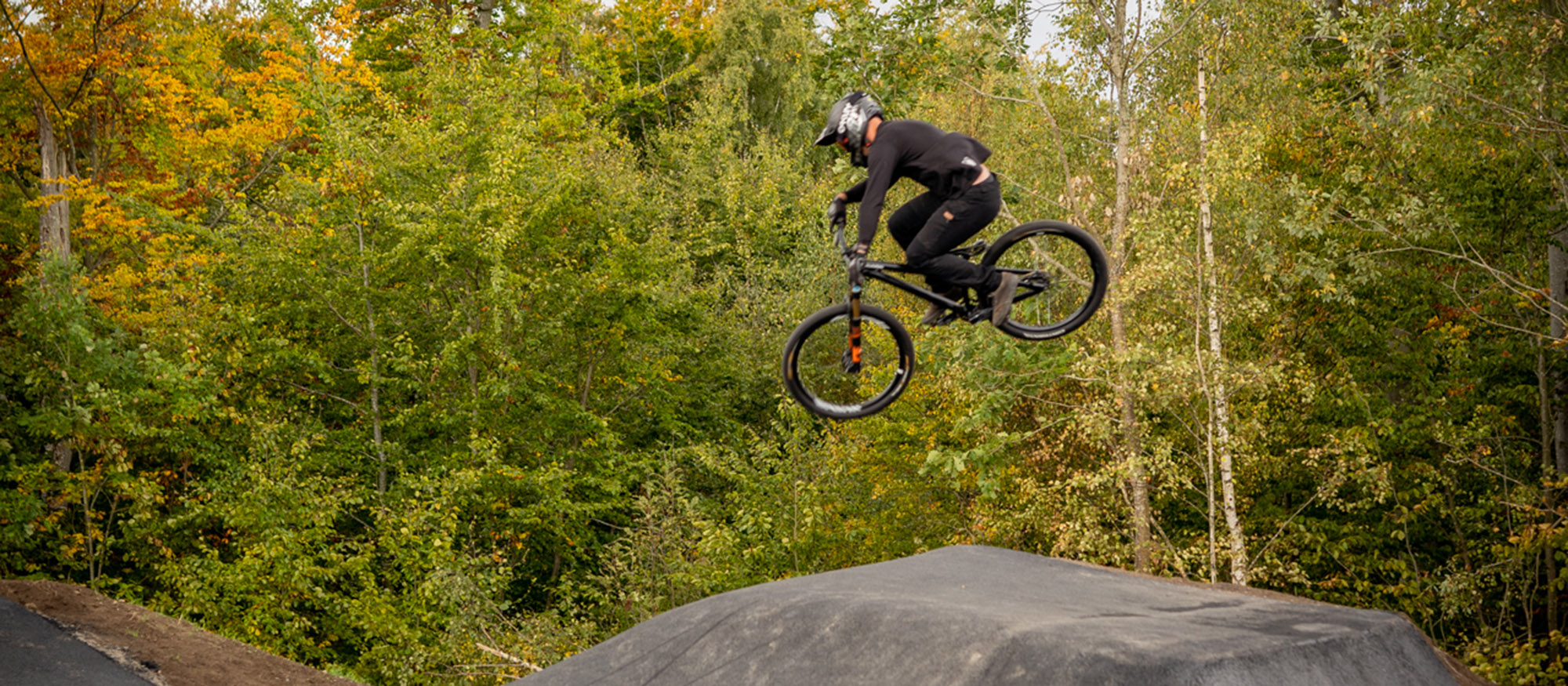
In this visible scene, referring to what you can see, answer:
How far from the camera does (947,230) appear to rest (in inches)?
217

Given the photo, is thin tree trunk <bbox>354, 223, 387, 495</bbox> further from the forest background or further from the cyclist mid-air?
the cyclist mid-air

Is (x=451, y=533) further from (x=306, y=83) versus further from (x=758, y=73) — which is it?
(x=758, y=73)

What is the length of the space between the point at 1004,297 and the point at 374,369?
14379 millimetres

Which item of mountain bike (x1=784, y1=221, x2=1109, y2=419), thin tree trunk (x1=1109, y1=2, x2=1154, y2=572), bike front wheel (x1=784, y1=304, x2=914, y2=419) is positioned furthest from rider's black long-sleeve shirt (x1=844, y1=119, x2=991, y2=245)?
thin tree trunk (x1=1109, y1=2, x2=1154, y2=572)

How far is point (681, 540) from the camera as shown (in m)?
15.7

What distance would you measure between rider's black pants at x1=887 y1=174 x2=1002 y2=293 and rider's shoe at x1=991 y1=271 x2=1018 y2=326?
0.05m

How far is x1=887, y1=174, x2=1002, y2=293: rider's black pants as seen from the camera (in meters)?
5.47

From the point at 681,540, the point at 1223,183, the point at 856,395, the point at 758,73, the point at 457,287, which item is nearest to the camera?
the point at 1223,183

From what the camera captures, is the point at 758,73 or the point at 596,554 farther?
the point at 758,73

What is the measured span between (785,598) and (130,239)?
15.8m

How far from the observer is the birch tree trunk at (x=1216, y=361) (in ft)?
43.0

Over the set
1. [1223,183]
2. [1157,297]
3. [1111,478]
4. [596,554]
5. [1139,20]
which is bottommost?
[596,554]

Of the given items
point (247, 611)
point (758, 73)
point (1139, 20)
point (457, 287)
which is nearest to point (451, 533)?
point (247, 611)

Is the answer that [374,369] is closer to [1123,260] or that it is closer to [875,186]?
[1123,260]
